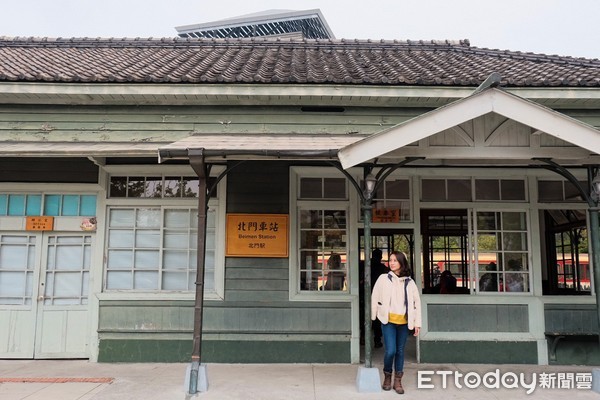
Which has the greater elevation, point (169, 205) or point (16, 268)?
point (169, 205)

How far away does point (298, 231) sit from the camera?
669cm

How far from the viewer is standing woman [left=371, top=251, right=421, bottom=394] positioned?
4.98m

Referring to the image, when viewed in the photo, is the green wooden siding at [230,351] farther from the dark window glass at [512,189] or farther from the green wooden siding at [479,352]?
the dark window glass at [512,189]

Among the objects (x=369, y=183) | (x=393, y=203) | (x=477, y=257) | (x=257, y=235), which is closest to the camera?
(x=369, y=183)

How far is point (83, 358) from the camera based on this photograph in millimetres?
6578

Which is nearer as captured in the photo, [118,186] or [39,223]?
[39,223]

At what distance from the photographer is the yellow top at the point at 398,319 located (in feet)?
16.3

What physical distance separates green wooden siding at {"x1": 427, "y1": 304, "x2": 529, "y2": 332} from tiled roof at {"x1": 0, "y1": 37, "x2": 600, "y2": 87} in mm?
3080

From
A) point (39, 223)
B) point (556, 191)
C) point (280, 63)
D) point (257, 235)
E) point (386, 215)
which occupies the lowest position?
point (257, 235)

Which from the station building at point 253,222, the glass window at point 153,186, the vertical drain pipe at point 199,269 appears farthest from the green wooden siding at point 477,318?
the glass window at point 153,186

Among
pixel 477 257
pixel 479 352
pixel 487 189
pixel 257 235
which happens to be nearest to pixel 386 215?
pixel 477 257

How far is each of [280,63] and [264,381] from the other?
5.00 meters

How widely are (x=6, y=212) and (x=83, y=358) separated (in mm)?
2386

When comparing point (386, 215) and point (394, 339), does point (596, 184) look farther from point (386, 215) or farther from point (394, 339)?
point (394, 339)
